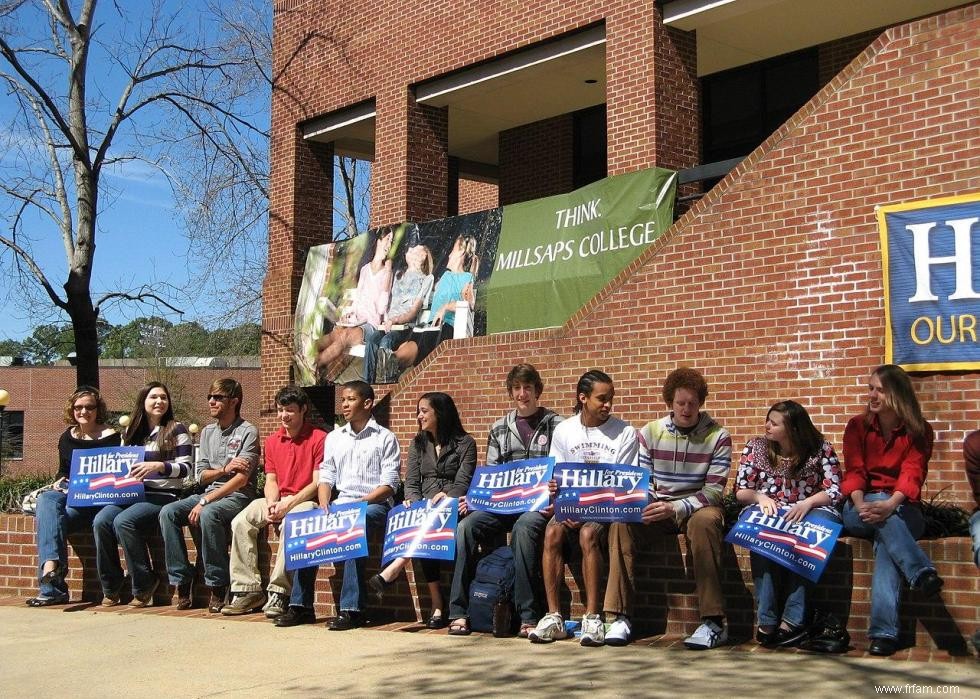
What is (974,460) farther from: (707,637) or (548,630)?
(548,630)

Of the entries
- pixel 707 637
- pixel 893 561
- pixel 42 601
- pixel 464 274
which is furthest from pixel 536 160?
pixel 893 561

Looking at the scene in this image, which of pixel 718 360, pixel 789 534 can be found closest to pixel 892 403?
pixel 789 534

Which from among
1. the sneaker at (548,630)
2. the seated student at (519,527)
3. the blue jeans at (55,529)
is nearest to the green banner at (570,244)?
the seated student at (519,527)

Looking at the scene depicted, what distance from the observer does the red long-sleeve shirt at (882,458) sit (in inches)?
251

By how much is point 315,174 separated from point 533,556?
499 inches

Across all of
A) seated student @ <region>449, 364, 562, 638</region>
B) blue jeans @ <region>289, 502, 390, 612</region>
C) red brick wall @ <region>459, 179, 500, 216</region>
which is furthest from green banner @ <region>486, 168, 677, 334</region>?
red brick wall @ <region>459, 179, 500, 216</region>

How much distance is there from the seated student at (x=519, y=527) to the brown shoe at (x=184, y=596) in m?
2.50

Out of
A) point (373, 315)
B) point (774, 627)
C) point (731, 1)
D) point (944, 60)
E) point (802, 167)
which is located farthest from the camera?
point (373, 315)

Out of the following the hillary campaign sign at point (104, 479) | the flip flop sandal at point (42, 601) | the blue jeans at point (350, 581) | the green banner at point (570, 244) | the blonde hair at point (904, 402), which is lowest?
the flip flop sandal at point (42, 601)

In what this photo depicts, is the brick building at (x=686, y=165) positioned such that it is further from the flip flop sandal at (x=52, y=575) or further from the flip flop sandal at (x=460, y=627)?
the flip flop sandal at (x=52, y=575)

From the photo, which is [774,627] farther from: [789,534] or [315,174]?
[315,174]

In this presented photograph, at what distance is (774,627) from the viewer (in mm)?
6348

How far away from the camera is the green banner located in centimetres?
1180

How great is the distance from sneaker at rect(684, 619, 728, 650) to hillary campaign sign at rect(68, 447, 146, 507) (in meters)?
4.83
